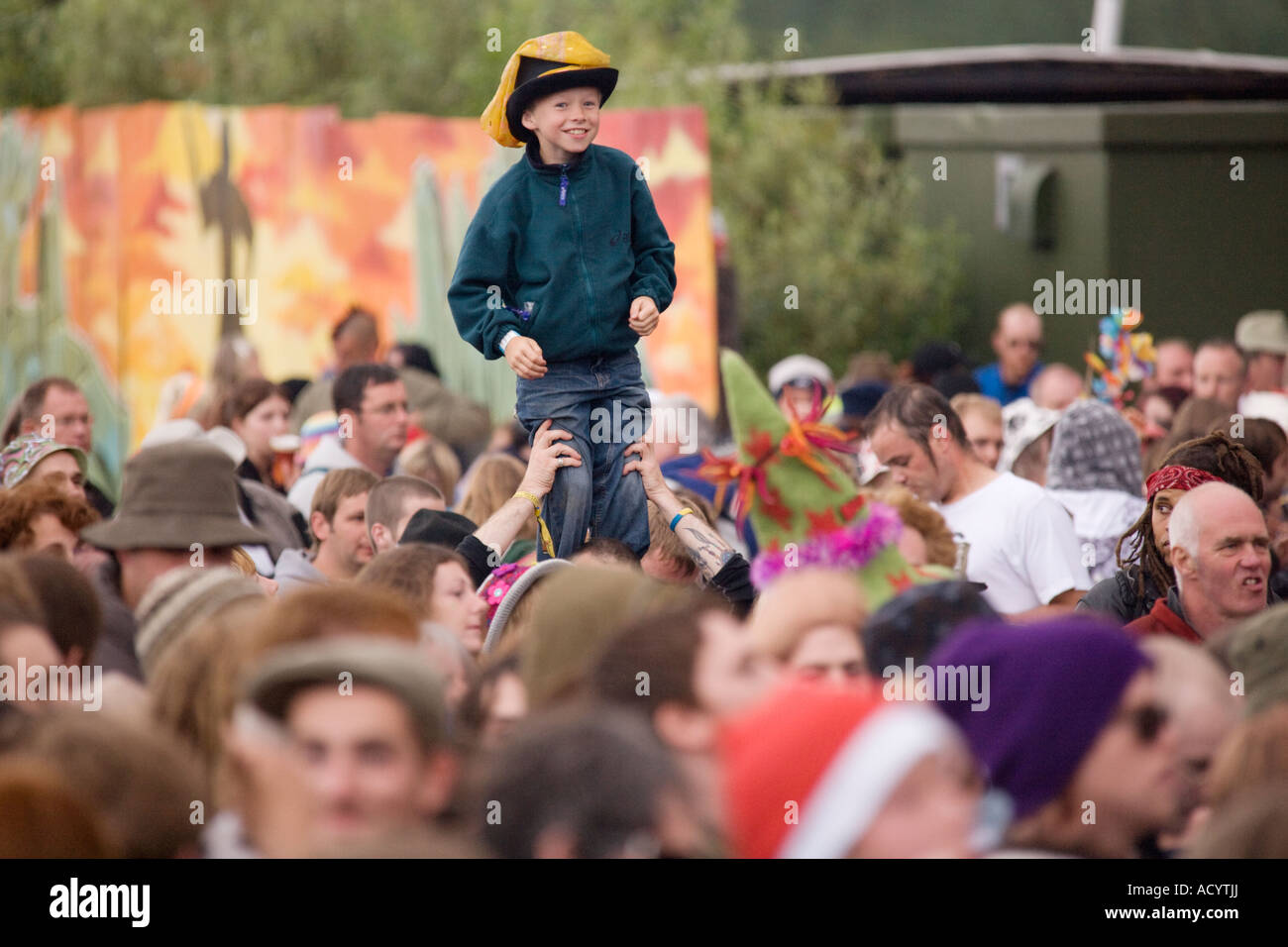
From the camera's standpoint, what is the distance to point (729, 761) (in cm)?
302

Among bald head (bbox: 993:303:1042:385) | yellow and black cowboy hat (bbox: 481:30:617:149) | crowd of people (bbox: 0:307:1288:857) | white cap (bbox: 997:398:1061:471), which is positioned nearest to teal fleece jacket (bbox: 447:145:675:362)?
yellow and black cowboy hat (bbox: 481:30:617:149)

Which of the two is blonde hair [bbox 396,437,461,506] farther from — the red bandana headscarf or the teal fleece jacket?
the red bandana headscarf

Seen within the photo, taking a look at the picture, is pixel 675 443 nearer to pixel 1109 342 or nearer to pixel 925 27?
pixel 1109 342

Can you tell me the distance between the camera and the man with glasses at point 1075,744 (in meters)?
3.20

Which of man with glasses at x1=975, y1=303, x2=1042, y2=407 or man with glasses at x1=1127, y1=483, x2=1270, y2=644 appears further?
man with glasses at x1=975, y1=303, x2=1042, y2=407

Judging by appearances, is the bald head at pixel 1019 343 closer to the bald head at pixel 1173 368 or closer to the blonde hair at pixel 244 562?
the bald head at pixel 1173 368

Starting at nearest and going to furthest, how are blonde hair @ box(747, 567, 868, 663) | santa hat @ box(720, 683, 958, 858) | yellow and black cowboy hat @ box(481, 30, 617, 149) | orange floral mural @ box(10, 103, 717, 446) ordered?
santa hat @ box(720, 683, 958, 858)
blonde hair @ box(747, 567, 868, 663)
yellow and black cowboy hat @ box(481, 30, 617, 149)
orange floral mural @ box(10, 103, 717, 446)

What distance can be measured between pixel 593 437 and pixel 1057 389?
5.24 metres

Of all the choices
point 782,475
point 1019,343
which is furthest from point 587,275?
point 1019,343

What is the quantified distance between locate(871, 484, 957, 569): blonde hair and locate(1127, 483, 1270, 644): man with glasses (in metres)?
0.66

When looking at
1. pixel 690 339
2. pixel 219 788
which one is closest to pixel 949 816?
pixel 219 788

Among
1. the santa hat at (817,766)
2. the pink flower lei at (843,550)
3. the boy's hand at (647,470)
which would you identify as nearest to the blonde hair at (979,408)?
the boy's hand at (647,470)

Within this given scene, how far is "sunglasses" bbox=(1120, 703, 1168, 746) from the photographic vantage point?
10.8 feet

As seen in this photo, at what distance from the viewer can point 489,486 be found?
269 inches
